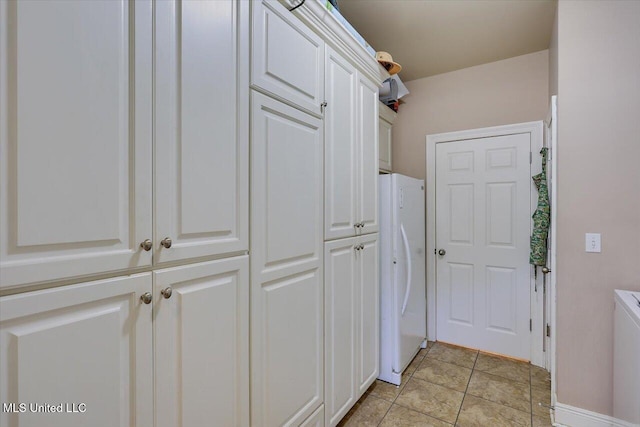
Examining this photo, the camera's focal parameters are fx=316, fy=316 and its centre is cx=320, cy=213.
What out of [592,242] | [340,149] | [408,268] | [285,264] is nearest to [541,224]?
[592,242]

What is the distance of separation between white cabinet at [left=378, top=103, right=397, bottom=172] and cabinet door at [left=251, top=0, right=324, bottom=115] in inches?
57.0

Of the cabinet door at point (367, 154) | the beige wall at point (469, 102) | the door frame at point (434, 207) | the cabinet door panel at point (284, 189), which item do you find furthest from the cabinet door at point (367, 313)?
the beige wall at point (469, 102)

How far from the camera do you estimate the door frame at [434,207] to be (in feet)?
8.84

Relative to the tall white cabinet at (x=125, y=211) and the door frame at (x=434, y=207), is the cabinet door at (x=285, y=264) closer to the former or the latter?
the tall white cabinet at (x=125, y=211)

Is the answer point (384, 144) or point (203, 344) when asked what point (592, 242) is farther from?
point (203, 344)

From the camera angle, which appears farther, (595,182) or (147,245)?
(595,182)

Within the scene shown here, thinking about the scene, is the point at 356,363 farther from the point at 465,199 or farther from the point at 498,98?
the point at 498,98

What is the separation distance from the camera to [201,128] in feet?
3.26

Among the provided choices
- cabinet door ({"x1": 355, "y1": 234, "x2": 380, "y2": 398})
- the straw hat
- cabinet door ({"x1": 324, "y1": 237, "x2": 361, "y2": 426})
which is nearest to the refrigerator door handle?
cabinet door ({"x1": 355, "y1": 234, "x2": 380, "y2": 398})

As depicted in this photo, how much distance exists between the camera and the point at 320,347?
1.60 m

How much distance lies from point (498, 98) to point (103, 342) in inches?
133

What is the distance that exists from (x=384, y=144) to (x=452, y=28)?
1.05 meters

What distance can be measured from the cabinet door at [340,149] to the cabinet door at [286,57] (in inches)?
4.8

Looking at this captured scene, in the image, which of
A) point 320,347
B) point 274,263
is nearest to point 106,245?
point 274,263
